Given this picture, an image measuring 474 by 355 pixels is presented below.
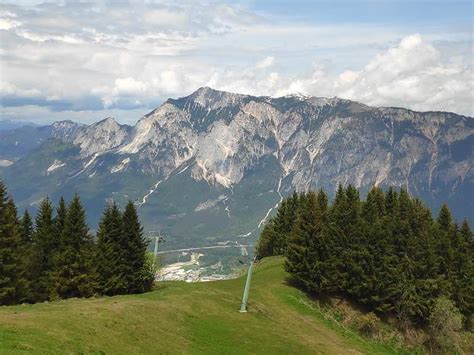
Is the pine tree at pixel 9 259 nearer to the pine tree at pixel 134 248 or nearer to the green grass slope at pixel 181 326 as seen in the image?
the green grass slope at pixel 181 326

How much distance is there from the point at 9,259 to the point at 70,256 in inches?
337

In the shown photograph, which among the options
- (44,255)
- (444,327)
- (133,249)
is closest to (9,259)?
(44,255)

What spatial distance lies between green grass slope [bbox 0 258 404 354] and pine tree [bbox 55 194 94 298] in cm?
853

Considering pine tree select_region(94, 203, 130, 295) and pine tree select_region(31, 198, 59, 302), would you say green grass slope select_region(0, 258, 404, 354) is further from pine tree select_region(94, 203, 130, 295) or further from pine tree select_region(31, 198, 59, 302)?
pine tree select_region(31, 198, 59, 302)

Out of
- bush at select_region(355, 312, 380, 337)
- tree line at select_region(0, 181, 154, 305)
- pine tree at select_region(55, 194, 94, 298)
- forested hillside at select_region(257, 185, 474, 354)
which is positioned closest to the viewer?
tree line at select_region(0, 181, 154, 305)

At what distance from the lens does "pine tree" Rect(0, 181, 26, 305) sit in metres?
67.6

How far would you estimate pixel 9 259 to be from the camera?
69.2m

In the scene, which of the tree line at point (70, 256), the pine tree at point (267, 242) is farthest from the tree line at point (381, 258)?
the pine tree at point (267, 242)

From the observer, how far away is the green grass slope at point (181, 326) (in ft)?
144

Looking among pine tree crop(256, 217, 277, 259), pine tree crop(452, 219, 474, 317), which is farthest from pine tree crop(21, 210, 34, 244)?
pine tree crop(452, 219, 474, 317)

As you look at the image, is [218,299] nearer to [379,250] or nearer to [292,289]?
[292,289]

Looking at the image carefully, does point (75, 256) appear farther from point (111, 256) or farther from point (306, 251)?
point (306, 251)

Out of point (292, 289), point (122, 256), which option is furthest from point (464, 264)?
point (122, 256)

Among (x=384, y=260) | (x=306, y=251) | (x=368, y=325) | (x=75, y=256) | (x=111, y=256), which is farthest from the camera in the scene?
(x=306, y=251)
